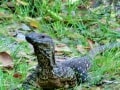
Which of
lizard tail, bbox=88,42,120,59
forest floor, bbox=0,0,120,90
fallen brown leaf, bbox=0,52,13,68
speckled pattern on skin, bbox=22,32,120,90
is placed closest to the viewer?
speckled pattern on skin, bbox=22,32,120,90

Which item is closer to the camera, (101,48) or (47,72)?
(47,72)

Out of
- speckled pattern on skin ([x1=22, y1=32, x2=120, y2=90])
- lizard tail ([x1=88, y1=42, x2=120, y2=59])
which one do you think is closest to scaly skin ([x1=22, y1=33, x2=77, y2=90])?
speckled pattern on skin ([x1=22, y1=32, x2=120, y2=90])

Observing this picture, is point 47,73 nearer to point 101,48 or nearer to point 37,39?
point 37,39

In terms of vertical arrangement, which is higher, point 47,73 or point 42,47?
point 42,47

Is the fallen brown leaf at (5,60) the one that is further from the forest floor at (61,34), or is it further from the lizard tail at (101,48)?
the lizard tail at (101,48)

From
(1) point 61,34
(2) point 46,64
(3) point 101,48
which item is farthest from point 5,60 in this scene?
(1) point 61,34

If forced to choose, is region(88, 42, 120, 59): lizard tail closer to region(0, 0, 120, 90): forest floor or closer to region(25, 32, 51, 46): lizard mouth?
region(0, 0, 120, 90): forest floor

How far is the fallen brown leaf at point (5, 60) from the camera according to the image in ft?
16.3

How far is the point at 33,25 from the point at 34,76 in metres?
2.25

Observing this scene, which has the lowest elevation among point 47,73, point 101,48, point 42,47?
point 101,48

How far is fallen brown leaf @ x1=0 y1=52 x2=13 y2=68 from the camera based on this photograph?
16.3 ft

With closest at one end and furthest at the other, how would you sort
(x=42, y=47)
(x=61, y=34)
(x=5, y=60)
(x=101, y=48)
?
(x=42, y=47)
(x=5, y=60)
(x=101, y=48)
(x=61, y=34)

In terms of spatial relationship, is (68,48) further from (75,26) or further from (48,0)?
(48,0)

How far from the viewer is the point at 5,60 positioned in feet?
16.6
